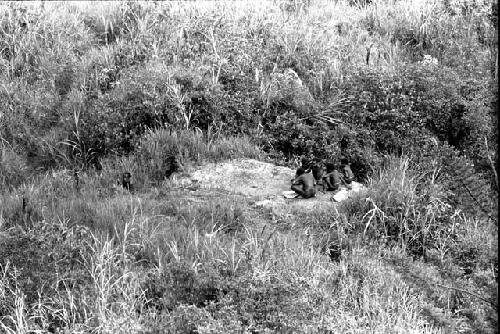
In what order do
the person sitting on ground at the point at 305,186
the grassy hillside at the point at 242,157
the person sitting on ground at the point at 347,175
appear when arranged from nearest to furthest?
1. the grassy hillside at the point at 242,157
2. the person sitting on ground at the point at 305,186
3. the person sitting on ground at the point at 347,175

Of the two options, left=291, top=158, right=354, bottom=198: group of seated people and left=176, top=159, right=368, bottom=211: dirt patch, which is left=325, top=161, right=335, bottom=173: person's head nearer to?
left=291, top=158, right=354, bottom=198: group of seated people

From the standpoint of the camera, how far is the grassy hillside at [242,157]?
5.44 meters

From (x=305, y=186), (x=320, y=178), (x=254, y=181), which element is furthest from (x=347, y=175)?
(x=254, y=181)

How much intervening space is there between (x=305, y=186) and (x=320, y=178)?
35 centimetres

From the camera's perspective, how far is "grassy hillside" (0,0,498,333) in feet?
17.8

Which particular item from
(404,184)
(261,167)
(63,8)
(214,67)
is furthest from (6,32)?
(404,184)

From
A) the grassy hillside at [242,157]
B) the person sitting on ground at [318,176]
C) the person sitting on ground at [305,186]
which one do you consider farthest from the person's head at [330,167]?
the grassy hillside at [242,157]

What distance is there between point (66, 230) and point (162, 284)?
1107mm

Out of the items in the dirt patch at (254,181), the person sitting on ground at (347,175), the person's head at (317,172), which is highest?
the person's head at (317,172)

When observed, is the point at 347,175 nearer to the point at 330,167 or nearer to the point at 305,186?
the point at 330,167

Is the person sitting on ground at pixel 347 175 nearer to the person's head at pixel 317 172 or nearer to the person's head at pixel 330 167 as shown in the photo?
the person's head at pixel 330 167

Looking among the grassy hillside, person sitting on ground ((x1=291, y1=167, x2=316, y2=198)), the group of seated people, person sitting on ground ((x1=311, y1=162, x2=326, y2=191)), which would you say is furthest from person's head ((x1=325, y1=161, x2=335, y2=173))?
the grassy hillside

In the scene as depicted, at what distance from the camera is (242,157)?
27.7 ft

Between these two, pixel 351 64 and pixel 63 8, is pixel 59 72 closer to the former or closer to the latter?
pixel 63 8
